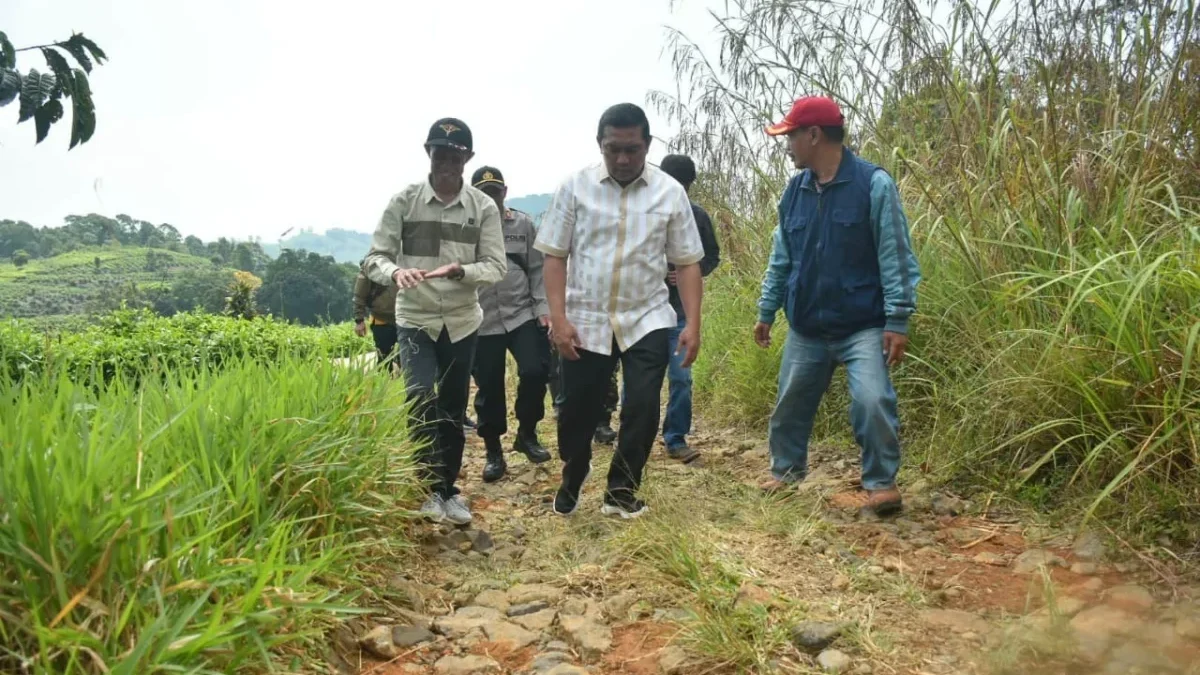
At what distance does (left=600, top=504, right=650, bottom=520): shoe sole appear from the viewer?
3.73 metres

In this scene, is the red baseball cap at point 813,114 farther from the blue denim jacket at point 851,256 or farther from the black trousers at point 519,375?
the black trousers at point 519,375

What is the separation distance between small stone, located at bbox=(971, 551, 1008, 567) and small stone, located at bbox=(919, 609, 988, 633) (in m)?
0.49

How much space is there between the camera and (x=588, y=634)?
8.49 feet

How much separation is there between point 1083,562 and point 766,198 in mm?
3984

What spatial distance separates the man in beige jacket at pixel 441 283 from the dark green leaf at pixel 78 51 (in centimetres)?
120

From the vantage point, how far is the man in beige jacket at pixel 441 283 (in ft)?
12.5

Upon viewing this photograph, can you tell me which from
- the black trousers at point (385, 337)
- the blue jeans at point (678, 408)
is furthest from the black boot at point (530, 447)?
the black trousers at point (385, 337)

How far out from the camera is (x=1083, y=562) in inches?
115

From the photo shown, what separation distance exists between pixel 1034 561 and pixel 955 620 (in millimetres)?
611

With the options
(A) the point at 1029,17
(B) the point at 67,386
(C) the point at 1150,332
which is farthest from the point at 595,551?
(A) the point at 1029,17

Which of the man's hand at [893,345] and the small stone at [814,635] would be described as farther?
the man's hand at [893,345]

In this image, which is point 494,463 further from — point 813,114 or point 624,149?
point 813,114

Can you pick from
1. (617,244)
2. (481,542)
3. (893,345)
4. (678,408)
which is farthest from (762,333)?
(481,542)

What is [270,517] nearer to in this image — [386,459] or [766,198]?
[386,459]
